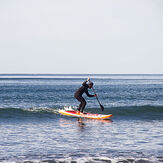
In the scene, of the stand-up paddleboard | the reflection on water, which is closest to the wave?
the stand-up paddleboard

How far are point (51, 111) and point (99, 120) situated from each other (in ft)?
19.7

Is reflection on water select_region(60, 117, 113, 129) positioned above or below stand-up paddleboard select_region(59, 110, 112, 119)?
below

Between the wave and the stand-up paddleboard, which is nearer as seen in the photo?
the stand-up paddleboard

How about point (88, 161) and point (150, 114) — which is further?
point (150, 114)

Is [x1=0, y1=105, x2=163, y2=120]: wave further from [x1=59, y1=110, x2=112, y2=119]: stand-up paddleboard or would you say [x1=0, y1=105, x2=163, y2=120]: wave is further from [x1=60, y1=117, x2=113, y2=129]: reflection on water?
[x1=60, y1=117, x2=113, y2=129]: reflection on water

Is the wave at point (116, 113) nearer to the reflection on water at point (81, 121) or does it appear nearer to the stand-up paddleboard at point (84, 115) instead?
the stand-up paddleboard at point (84, 115)

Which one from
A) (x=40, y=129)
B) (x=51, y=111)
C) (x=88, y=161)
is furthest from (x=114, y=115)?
(x=88, y=161)

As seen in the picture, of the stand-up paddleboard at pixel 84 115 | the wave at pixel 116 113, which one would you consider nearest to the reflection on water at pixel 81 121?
the stand-up paddleboard at pixel 84 115

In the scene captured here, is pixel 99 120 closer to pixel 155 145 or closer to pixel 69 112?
pixel 69 112

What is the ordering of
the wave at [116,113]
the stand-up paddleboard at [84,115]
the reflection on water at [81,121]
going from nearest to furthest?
the reflection on water at [81,121] < the stand-up paddleboard at [84,115] < the wave at [116,113]

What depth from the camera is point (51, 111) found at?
974 inches

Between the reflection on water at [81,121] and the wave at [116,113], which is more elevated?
the wave at [116,113]

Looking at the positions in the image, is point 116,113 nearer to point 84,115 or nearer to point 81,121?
point 84,115

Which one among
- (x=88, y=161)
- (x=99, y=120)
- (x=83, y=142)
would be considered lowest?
(x=88, y=161)
